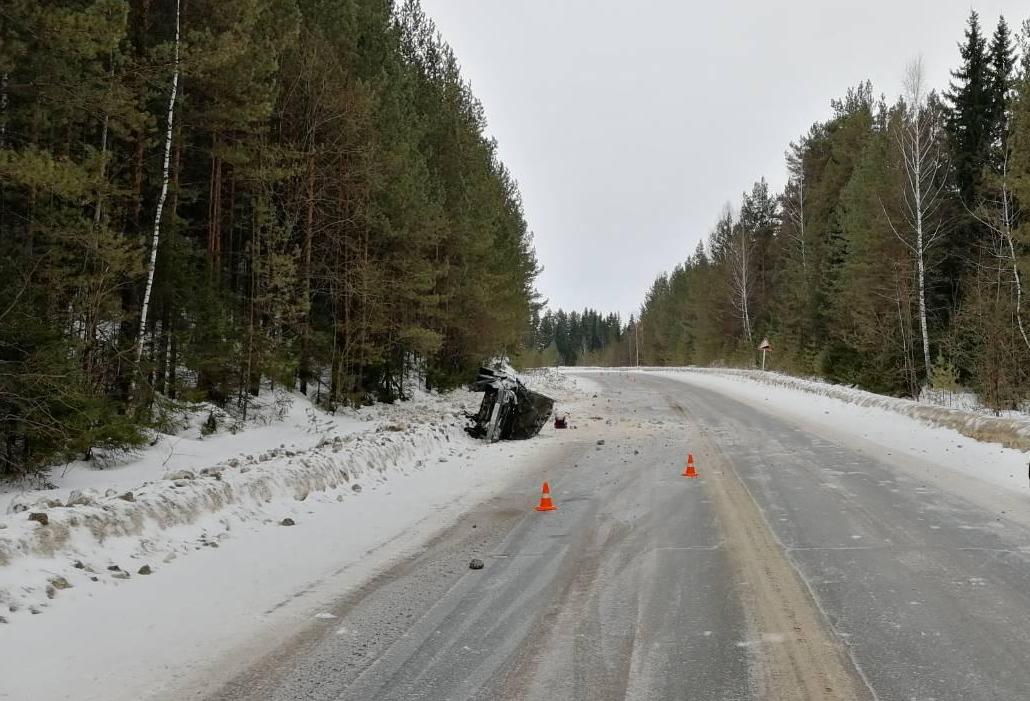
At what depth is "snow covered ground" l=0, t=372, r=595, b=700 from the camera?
4086 millimetres

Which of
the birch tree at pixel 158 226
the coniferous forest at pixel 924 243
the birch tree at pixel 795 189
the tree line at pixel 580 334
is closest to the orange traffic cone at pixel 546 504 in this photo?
the birch tree at pixel 158 226

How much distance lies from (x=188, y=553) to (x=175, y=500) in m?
0.86

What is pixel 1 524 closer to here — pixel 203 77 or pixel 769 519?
pixel 769 519

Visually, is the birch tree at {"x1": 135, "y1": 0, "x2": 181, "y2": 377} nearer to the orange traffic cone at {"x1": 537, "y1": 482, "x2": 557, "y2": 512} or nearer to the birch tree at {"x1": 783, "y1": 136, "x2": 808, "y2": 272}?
the orange traffic cone at {"x1": 537, "y1": 482, "x2": 557, "y2": 512}

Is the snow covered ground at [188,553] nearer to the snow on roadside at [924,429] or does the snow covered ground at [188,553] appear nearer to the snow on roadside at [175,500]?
the snow on roadside at [175,500]

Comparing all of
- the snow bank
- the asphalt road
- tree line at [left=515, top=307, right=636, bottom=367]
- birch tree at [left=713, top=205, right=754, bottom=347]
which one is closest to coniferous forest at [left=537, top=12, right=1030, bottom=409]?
the snow bank

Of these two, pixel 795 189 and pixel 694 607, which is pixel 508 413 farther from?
pixel 795 189

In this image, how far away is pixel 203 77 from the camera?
13312mm

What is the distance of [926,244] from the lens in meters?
26.8

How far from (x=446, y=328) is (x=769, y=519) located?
1863cm

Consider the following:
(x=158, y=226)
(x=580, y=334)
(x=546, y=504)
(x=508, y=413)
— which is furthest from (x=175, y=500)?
(x=580, y=334)

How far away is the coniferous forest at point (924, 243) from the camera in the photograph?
781 inches

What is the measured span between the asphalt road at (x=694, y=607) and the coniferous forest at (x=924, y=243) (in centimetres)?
1515

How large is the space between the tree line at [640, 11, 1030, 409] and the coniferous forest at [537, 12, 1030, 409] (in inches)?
2.9
